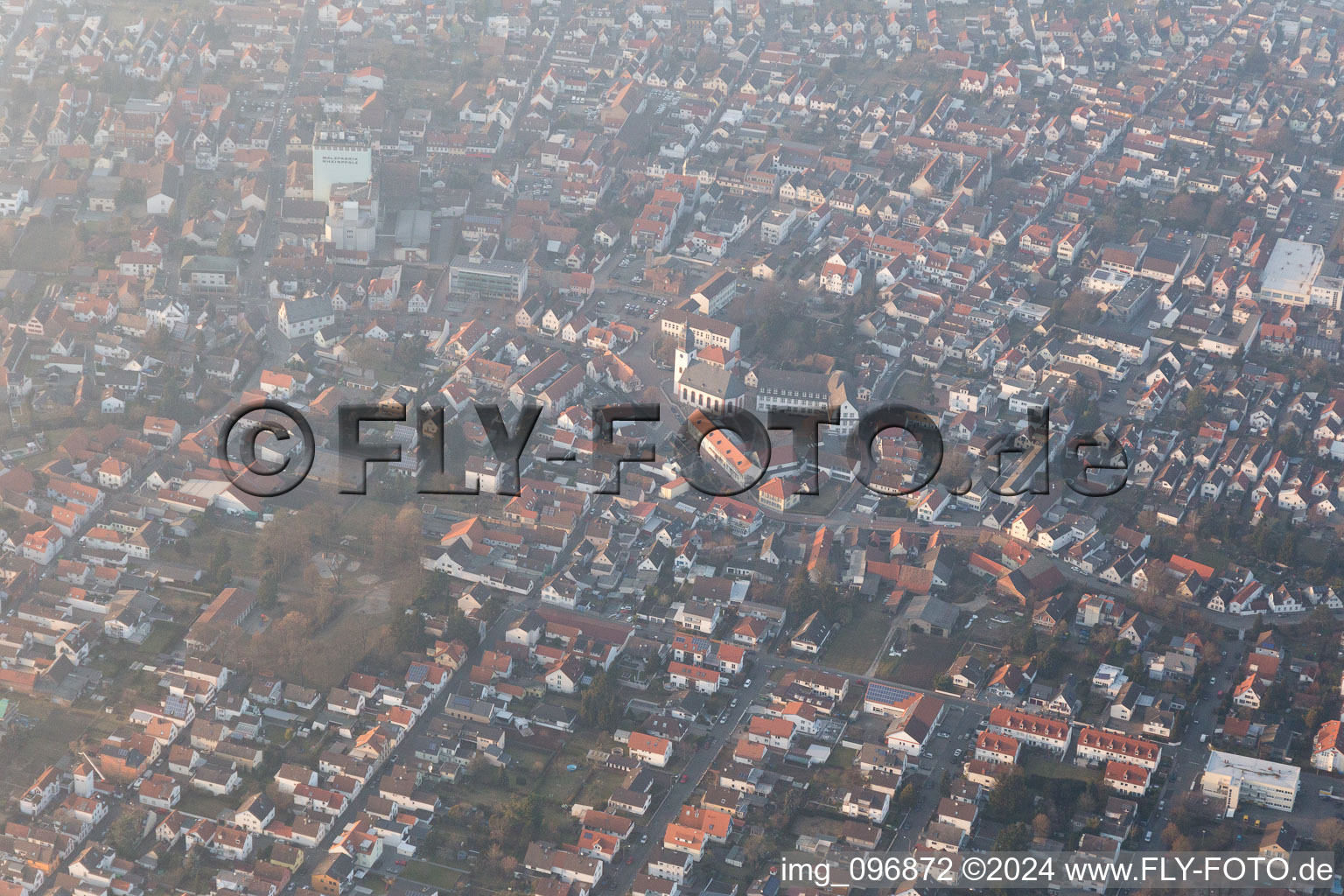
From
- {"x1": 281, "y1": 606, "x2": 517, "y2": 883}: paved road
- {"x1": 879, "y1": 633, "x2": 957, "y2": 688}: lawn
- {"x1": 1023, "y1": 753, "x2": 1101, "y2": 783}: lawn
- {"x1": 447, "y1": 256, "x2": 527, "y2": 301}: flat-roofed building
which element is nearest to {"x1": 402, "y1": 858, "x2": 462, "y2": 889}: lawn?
{"x1": 281, "y1": 606, "x2": 517, "y2": 883}: paved road

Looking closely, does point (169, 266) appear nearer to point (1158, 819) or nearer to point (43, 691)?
point (43, 691)

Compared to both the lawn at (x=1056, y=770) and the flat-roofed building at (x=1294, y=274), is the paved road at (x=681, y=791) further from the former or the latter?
the flat-roofed building at (x=1294, y=274)

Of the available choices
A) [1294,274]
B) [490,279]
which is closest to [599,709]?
[490,279]

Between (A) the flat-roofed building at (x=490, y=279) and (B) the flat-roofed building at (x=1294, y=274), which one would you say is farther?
(B) the flat-roofed building at (x=1294, y=274)

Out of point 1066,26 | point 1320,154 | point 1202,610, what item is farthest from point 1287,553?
point 1066,26

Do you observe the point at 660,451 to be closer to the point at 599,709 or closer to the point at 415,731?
the point at 599,709

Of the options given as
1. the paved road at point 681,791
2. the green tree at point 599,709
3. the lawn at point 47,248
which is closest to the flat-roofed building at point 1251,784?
the paved road at point 681,791

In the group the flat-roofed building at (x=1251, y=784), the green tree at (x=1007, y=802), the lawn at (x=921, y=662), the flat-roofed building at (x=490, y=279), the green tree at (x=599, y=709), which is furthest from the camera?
the flat-roofed building at (x=490, y=279)
